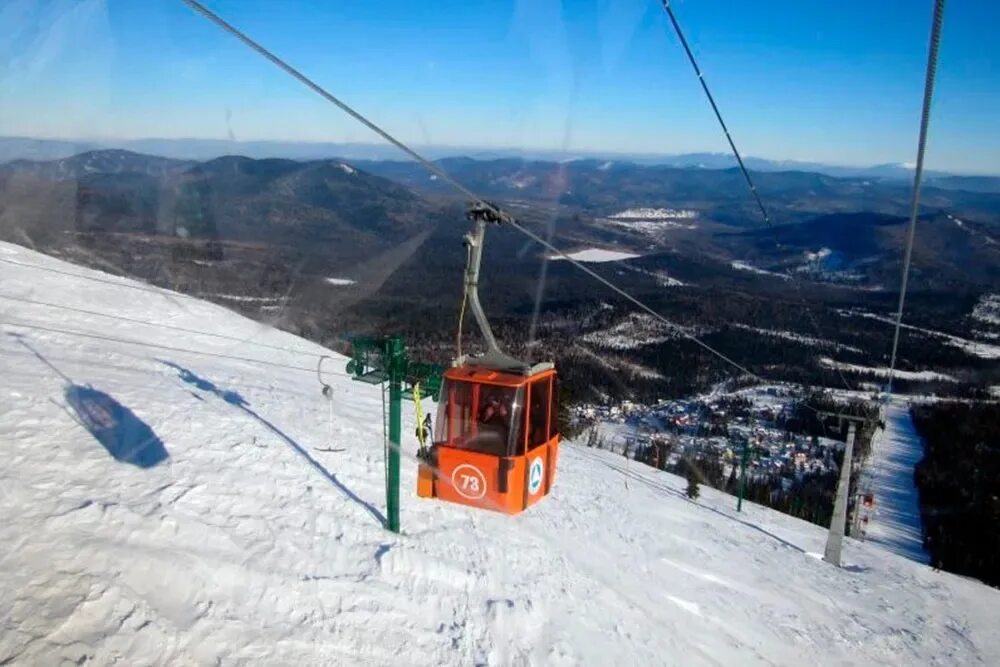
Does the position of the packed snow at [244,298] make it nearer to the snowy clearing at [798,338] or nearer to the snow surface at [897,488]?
the snow surface at [897,488]

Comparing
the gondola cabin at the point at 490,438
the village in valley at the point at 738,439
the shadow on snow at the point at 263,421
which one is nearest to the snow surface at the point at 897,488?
the village in valley at the point at 738,439

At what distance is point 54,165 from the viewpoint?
168 ft

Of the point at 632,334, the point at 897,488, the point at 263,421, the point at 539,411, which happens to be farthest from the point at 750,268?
the point at 539,411

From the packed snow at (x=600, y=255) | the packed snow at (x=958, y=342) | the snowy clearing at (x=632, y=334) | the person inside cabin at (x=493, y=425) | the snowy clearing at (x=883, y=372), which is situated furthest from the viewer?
the packed snow at (x=600, y=255)

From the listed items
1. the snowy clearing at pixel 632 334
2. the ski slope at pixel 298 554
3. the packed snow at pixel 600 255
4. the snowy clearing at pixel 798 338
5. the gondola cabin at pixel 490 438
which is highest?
the gondola cabin at pixel 490 438

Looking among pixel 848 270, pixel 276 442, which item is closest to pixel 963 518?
pixel 276 442

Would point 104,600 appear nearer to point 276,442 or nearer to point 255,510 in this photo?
point 255,510

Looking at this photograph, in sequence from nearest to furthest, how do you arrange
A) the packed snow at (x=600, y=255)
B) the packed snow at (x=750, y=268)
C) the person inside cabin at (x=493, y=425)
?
the person inside cabin at (x=493, y=425)
the packed snow at (x=600, y=255)
the packed snow at (x=750, y=268)

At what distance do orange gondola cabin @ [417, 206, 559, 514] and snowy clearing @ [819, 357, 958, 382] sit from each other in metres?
114

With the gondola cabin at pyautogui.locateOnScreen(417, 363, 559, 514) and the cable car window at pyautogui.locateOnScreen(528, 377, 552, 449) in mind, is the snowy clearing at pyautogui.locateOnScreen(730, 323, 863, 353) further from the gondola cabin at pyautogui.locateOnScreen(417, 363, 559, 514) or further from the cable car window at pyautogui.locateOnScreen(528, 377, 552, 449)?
the gondola cabin at pyautogui.locateOnScreen(417, 363, 559, 514)

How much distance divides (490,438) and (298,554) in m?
2.76

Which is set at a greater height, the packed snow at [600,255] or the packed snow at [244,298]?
the packed snow at [244,298]

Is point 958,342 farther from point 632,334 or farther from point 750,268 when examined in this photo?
point 632,334

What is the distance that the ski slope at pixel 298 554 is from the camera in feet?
21.0
